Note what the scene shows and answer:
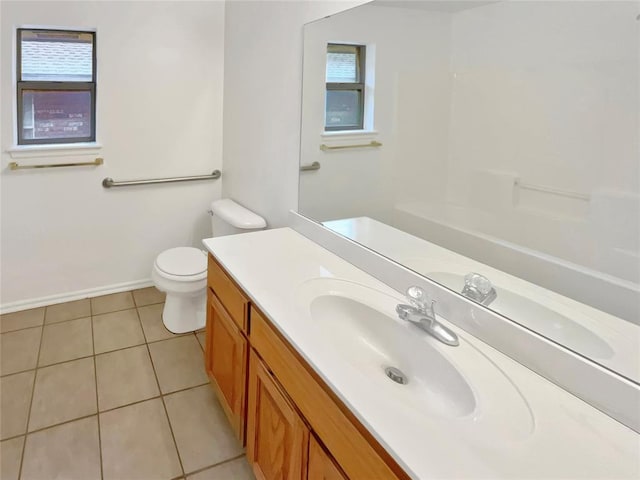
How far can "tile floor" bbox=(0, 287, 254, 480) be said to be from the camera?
1.73 meters

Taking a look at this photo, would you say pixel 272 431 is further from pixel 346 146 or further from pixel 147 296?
pixel 147 296

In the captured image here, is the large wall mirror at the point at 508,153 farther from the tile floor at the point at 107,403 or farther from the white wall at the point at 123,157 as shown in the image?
the white wall at the point at 123,157

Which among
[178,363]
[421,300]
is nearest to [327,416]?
[421,300]

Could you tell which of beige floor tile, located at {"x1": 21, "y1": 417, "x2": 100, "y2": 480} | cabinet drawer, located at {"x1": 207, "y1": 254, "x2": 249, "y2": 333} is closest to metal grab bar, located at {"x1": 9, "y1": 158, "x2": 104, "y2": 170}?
cabinet drawer, located at {"x1": 207, "y1": 254, "x2": 249, "y2": 333}

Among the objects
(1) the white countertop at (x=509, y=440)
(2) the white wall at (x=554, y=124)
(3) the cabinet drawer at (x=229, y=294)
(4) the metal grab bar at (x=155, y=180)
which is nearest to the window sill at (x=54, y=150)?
(4) the metal grab bar at (x=155, y=180)

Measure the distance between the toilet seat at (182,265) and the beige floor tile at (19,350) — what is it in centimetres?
82

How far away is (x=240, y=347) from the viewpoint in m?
1.60

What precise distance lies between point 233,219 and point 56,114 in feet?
4.70

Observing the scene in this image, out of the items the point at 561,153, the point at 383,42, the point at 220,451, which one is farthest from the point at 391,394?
the point at 383,42

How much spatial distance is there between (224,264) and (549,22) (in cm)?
132

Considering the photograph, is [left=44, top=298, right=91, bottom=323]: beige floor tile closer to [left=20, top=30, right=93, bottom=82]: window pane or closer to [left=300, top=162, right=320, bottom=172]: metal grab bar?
[left=20, top=30, right=93, bottom=82]: window pane

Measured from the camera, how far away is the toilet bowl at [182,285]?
251cm

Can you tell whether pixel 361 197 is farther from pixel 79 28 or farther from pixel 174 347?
pixel 79 28

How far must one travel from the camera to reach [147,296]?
3.20 metres
